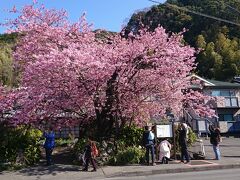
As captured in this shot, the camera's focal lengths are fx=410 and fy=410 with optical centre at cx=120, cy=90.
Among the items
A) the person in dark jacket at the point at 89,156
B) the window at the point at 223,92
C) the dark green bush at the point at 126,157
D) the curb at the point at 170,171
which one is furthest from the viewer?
the window at the point at 223,92

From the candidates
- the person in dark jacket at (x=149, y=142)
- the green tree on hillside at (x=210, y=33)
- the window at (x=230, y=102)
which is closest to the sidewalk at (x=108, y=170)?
the person in dark jacket at (x=149, y=142)

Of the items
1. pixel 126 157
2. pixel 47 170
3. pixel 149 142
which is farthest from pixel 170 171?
pixel 47 170

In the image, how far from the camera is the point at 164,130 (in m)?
18.5

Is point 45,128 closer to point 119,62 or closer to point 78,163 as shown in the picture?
point 78,163

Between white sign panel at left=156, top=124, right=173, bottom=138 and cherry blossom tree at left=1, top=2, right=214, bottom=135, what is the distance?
1.28 meters

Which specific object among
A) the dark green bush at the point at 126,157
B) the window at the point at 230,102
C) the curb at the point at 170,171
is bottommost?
the curb at the point at 170,171

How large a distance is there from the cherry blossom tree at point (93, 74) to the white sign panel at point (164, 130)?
1.28 metres

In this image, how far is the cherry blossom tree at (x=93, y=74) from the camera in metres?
17.2

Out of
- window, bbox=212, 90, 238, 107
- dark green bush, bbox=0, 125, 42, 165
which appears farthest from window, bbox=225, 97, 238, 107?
dark green bush, bbox=0, 125, 42, 165

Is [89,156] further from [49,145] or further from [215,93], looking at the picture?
[215,93]

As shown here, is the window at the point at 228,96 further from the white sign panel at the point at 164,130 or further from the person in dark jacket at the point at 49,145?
the person in dark jacket at the point at 49,145

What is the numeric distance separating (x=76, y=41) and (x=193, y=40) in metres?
63.3

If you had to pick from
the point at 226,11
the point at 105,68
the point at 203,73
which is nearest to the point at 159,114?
the point at 105,68

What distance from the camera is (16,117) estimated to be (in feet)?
58.0
